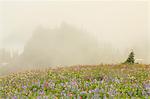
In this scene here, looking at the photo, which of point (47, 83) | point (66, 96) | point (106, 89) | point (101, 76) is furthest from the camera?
point (101, 76)

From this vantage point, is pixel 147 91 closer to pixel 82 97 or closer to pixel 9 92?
pixel 82 97

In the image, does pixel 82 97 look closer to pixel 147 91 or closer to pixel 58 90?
pixel 58 90

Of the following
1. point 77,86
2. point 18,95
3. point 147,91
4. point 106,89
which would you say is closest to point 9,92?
point 18,95

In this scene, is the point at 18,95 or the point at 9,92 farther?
the point at 9,92

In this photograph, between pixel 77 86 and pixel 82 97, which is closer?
pixel 82 97

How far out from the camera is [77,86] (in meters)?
10.7

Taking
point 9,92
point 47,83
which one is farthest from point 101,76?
point 9,92

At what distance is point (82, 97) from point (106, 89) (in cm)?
81

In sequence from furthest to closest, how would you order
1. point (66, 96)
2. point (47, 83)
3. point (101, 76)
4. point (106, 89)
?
point (101, 76)
point (47, 83)
point (106, 89)
point (66, 96)

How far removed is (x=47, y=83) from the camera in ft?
37.8

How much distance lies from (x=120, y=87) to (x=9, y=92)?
9.12ft

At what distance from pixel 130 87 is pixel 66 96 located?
198cm

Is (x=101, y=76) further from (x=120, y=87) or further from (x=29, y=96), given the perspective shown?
(x=29, y=96)

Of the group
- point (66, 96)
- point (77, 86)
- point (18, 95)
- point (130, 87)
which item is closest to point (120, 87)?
point (130, 87)
